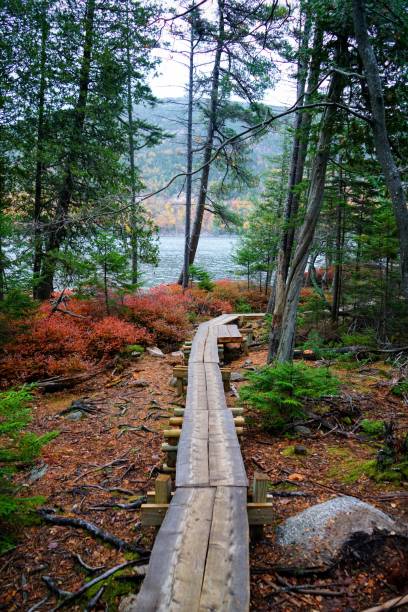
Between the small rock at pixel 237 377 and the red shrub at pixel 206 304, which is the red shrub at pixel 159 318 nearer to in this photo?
the red shrub at pixel 206 304

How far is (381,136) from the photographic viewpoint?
3.35 meters

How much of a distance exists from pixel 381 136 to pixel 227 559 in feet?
12.3

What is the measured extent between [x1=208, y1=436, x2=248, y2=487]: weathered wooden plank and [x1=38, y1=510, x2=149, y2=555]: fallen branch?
838 mm

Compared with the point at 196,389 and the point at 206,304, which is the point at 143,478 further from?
the point at 206,304

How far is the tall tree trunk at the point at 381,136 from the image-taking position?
327 centimetres

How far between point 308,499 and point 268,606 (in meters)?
Result: 1.36

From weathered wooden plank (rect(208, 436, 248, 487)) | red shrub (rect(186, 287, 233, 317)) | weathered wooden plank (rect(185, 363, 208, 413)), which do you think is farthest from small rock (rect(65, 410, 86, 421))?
red shrub (rect(186, 287, 233, 317))

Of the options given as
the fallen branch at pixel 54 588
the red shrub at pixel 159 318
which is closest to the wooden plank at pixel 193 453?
the fallen branch at pixel 54 588

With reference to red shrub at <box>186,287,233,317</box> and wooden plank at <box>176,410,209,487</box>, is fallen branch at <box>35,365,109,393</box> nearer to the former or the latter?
wooden plank at <box>176,410,209,487</box>

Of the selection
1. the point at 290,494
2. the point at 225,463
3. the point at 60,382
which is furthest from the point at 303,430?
the point at 60,382

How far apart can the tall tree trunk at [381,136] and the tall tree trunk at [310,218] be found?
1498 millimetres

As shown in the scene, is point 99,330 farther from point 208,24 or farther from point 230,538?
point 208,24

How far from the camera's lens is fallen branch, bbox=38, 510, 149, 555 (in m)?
2.99

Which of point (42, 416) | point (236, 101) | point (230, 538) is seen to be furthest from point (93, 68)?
point (230, 538)
